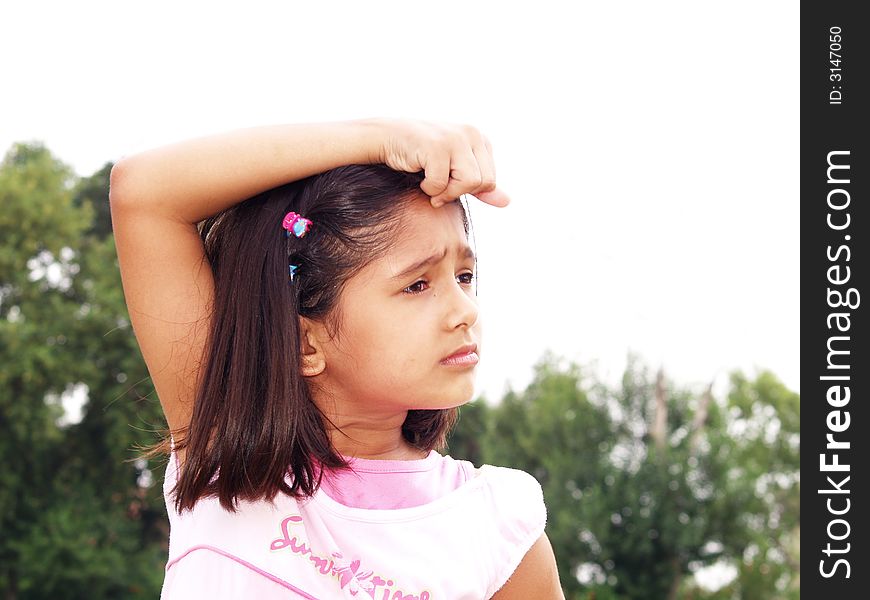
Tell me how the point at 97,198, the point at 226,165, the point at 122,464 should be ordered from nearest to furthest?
the point at 226,165
the point at 122,464
the point at 97,198

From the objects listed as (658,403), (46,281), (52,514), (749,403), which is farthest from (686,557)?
(46,281)

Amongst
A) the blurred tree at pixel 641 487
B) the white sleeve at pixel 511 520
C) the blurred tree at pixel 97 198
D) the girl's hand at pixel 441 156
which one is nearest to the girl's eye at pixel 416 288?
the girl's hand at pixel 441 156

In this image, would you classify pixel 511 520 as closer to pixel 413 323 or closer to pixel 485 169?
pixel 413 323

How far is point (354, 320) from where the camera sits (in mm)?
1458

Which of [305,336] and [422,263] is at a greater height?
[422,263]

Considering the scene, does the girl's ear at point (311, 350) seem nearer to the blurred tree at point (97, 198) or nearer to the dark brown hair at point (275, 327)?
the dark brown hair at point (275, 327)

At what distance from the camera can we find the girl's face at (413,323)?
143 centimetres

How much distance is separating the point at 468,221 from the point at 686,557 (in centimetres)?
1622

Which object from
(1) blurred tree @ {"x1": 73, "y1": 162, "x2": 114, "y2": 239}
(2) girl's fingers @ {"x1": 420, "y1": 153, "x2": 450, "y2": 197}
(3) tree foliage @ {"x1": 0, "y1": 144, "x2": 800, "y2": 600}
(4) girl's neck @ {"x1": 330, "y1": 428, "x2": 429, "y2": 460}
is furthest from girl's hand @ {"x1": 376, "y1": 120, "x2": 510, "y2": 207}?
(1) blurred tree @ {"x1": 73, "y1": 162, "x2": 114, "y2": 239}

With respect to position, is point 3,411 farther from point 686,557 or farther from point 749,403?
point 749,403

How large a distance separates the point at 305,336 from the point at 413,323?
0.18m

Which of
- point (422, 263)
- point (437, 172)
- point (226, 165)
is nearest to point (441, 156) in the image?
point (437, 172)

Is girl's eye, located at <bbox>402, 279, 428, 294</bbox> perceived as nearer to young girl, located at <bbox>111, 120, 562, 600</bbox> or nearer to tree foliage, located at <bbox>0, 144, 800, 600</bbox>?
young girl, located at <bbox>111, 120, 562, 600</bbox>

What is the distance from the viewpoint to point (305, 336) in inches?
59.7
